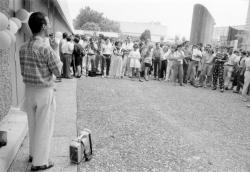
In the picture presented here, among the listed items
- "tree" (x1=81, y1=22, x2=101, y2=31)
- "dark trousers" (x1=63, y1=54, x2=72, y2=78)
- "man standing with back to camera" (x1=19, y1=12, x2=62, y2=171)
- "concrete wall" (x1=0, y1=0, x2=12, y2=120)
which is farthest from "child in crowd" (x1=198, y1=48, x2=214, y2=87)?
"tree" (x1=81, y1=22, x2=101, y2=31)

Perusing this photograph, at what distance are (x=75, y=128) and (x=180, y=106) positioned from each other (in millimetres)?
3660

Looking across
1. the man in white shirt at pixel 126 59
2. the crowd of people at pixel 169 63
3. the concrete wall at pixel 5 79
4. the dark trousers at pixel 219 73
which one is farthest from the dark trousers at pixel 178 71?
the concrete wall at pixel 5 79

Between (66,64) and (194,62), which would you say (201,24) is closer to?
(194,62)

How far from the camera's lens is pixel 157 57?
12.0 meters

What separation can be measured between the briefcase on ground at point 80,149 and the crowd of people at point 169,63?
6968mm

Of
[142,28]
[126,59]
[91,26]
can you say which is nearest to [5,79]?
[126,59]

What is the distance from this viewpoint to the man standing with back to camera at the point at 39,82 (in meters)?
2.81

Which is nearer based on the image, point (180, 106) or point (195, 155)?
point (195, 155)

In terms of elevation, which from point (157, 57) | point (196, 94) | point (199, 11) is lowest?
point (196, 94)

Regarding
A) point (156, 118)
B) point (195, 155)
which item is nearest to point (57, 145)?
point (195, 155)

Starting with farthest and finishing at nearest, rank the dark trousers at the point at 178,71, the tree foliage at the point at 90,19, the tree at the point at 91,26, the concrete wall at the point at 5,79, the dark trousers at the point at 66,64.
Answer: the tree foliage at the point at 90,19, the tree at the point at 91,26, the dark trousers at the point at 178,71, the dark trousers at the point at 66,64, the concrete wall at the point at 5,79

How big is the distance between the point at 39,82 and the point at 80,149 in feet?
3.61

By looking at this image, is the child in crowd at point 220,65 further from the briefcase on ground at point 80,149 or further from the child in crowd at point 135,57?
the briefcase on ground at point 80,149

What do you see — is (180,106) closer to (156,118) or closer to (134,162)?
(156,118)
